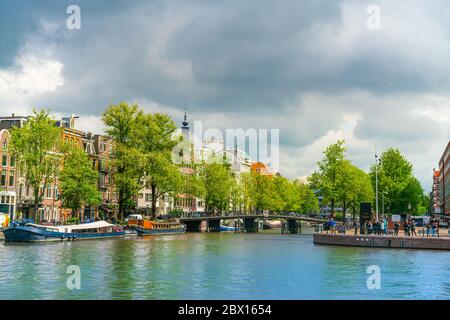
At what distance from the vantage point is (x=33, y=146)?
79500 mm

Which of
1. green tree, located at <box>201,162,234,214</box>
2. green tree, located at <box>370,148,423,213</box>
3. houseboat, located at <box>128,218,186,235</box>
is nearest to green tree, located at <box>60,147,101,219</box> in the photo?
houseboat, located at <box>128,218,186,235</box>

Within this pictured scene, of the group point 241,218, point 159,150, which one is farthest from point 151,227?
point 241,218

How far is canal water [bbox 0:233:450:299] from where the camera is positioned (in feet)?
106

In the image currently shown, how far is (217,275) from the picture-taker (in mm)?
39594

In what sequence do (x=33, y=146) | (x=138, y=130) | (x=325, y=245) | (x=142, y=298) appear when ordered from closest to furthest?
(x=142, y=298), (x=325, y=245), (x=33, y=146), (x=138, y=130)

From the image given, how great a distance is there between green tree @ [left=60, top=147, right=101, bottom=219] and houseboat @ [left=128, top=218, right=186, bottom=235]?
9045 millimetres

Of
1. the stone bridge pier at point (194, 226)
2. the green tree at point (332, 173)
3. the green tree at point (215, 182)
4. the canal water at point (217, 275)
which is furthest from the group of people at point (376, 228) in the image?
the stone bridge pier at point (194, 226)

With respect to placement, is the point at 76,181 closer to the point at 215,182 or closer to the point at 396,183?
the point at 215,182

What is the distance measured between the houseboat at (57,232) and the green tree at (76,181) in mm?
6371

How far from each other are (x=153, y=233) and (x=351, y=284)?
66891 mm

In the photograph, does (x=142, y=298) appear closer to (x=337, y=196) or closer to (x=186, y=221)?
(x=337, y=196)

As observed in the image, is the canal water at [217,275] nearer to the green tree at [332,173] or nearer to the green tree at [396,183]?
the green tree at [332,173]

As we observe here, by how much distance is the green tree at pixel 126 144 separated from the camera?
95.6m
